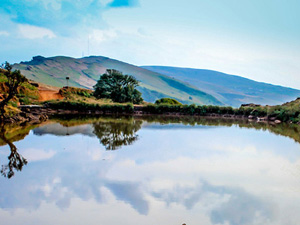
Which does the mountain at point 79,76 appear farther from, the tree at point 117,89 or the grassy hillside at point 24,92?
the grassy hillside at point 24,92

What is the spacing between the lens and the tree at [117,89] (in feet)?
141

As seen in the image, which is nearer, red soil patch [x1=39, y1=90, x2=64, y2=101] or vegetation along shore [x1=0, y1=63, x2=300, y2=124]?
vegetation along shore [x1=0, y1=63, x2=300, y2=124]

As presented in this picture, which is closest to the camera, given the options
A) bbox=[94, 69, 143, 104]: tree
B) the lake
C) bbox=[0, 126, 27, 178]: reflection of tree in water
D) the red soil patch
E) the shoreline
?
the lake

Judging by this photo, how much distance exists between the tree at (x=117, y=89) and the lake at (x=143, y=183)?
27.6 m

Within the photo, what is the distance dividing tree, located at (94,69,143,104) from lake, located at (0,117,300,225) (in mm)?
27604

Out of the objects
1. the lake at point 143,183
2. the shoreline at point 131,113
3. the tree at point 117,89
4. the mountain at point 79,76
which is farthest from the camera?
the mountain at point 79,76

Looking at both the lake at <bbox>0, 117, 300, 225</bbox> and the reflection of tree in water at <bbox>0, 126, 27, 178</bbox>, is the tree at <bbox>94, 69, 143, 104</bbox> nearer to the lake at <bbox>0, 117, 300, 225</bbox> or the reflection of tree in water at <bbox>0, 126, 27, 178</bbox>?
the lake at <bbox>0, 117, 300, 225</bbox>

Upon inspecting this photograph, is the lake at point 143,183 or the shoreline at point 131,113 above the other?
the shoreline at point 131,113

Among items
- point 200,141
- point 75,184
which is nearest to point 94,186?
point 75,184

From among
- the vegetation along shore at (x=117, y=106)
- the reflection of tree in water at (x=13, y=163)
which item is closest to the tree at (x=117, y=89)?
the vegetation along shore at (x=117, y=106)

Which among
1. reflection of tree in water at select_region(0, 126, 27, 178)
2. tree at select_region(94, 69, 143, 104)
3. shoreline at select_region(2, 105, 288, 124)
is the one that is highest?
tree at select_region(94, 69, 143, 104)

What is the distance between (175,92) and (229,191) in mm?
182736

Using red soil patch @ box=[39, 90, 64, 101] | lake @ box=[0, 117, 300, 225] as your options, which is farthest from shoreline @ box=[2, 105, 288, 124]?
lake @ box=[0, 117, 300, 225]

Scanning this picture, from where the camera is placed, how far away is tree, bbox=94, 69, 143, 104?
42.8 m
